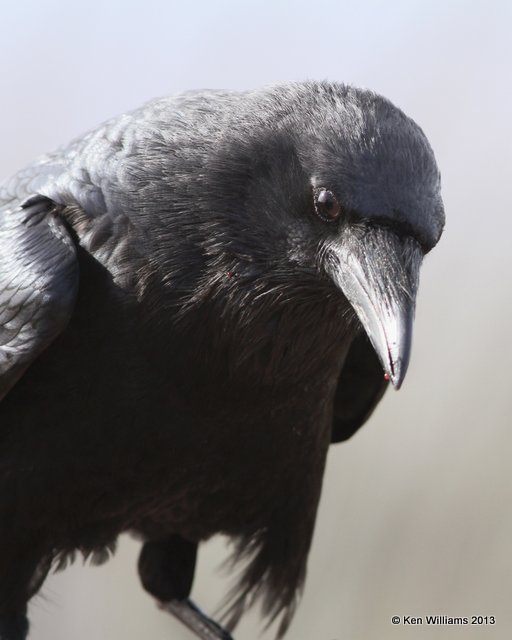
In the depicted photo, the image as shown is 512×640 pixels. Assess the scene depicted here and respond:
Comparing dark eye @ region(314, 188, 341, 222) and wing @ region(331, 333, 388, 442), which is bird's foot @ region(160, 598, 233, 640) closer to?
wing @ region(331, 333, 388, 442)

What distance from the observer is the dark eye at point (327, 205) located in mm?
3881

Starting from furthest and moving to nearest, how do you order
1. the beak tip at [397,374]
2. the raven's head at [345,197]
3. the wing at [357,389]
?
1. the wing at [357,389]
2. the raven's head at [345,197]
3. the beak tip at [397,374]

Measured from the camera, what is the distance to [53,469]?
4332 mm

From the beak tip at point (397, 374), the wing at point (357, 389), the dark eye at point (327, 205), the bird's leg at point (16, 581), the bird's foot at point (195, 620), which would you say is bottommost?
the bird's foot at point (195, 620)

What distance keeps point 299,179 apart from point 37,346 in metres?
0.95

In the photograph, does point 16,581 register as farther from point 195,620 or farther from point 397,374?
point 397,374

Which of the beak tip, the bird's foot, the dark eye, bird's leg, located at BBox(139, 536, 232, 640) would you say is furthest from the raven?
the bird's foot

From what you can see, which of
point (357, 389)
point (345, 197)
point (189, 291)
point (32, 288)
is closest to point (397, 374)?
point (345, 197)

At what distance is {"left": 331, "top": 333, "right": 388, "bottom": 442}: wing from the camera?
16.9 feet

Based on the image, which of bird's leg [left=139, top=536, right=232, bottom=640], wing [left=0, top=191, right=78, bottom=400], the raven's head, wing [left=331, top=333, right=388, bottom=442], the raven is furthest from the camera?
bird's leg [left=139, top=536, right=232, bottom=640]

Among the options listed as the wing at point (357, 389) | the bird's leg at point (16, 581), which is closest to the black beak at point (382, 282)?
the wing at point (357, 389)

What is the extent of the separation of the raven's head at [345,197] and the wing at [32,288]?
538mm

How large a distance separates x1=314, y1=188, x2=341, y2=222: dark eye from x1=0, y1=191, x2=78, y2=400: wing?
793mm

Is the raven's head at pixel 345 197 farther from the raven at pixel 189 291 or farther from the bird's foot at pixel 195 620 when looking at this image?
the bird's foot at pixel 195 620
